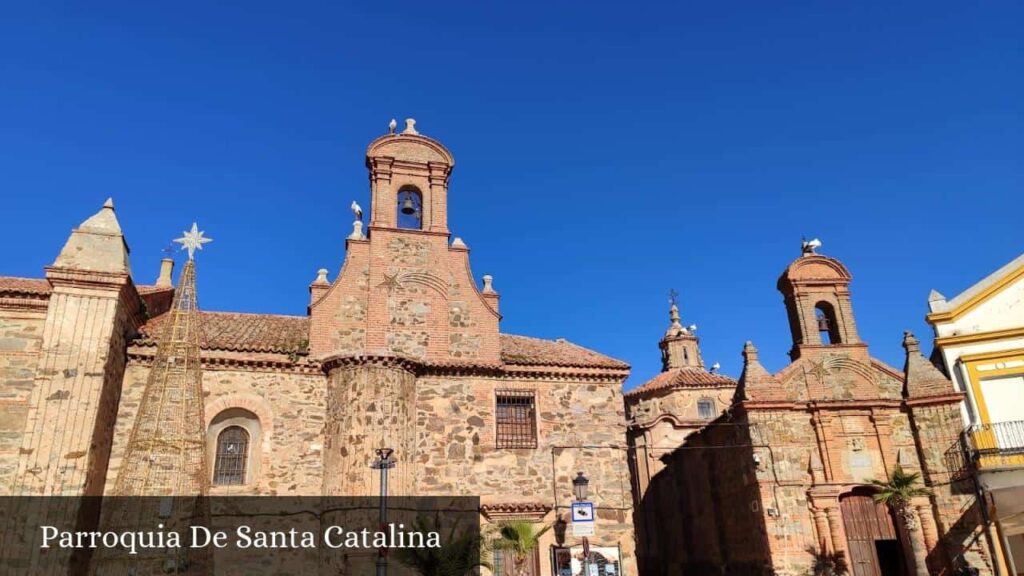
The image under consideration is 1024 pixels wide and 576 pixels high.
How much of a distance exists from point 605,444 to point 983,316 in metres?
13.7

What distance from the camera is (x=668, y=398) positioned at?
33.8 meters

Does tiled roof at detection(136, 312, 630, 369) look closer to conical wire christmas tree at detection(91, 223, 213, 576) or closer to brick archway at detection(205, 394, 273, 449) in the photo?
brick archway at detection(205, 394, 273, 449)

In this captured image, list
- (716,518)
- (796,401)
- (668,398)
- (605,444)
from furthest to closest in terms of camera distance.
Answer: (668,398) → (716,518) → (796,401) → (605,444)

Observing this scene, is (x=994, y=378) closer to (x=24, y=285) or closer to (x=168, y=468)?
(x=168, y=468)

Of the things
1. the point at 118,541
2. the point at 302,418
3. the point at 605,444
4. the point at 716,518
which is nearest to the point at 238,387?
the point at 302,418

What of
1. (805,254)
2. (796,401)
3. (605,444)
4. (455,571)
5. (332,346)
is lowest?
(455,571)

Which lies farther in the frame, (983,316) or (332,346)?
(983,316)

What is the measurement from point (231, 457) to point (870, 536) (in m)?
18.4

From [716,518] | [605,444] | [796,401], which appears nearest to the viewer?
[605,444]

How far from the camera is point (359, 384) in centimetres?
1766

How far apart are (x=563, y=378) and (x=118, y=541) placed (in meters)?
11.8

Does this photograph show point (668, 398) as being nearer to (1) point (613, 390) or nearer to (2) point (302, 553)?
(1) point (613, 390)

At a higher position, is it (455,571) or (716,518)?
(716,518)

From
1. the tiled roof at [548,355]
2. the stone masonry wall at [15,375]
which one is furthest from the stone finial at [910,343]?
the stone masonry wall at [15,375]
